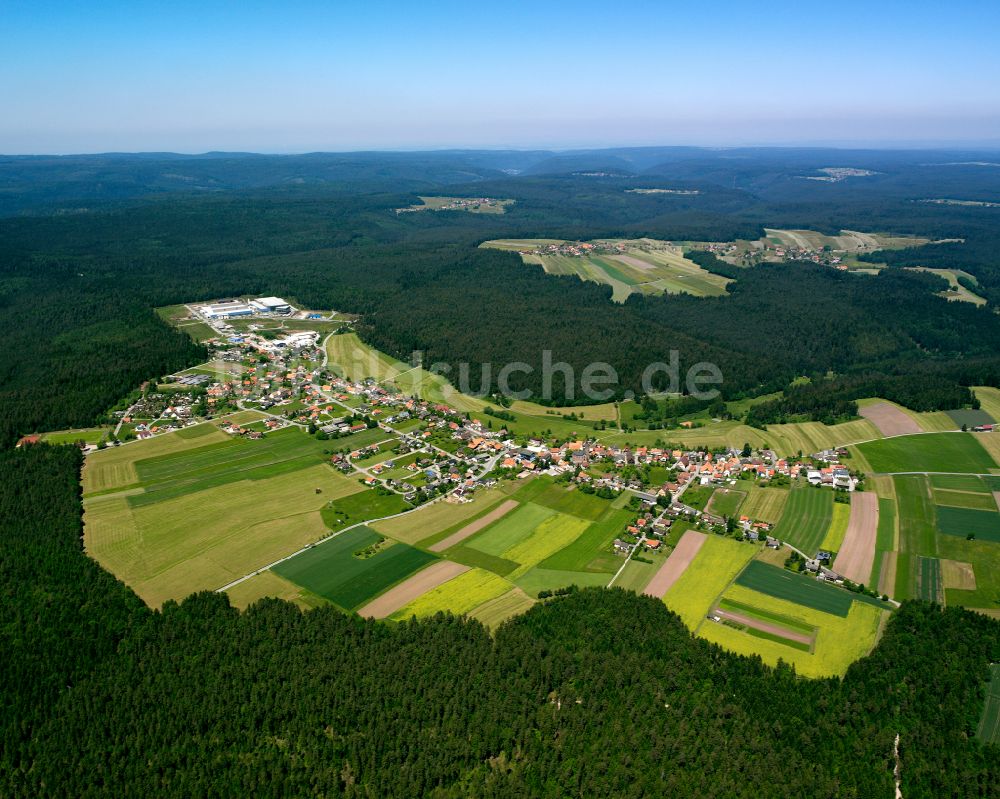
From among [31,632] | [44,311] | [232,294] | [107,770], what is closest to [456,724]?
[107,770]

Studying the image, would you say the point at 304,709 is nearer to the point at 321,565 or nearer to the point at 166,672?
the point at 166,672

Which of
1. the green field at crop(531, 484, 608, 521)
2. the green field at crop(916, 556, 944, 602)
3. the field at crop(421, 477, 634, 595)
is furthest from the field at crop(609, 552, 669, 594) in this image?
the green field at crop(916, 556, 944, 602)

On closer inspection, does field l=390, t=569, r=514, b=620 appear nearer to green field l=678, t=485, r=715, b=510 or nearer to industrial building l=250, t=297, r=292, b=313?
green field l=678, t=485, r=715, b=510

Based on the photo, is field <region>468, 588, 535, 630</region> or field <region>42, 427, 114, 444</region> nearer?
field <region>468, 588, 535, 630</region>

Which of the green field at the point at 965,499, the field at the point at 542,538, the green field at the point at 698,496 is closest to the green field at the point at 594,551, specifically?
the field at the point at 542,538

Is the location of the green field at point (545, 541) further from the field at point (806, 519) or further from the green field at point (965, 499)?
the green field at point (965, 499)
